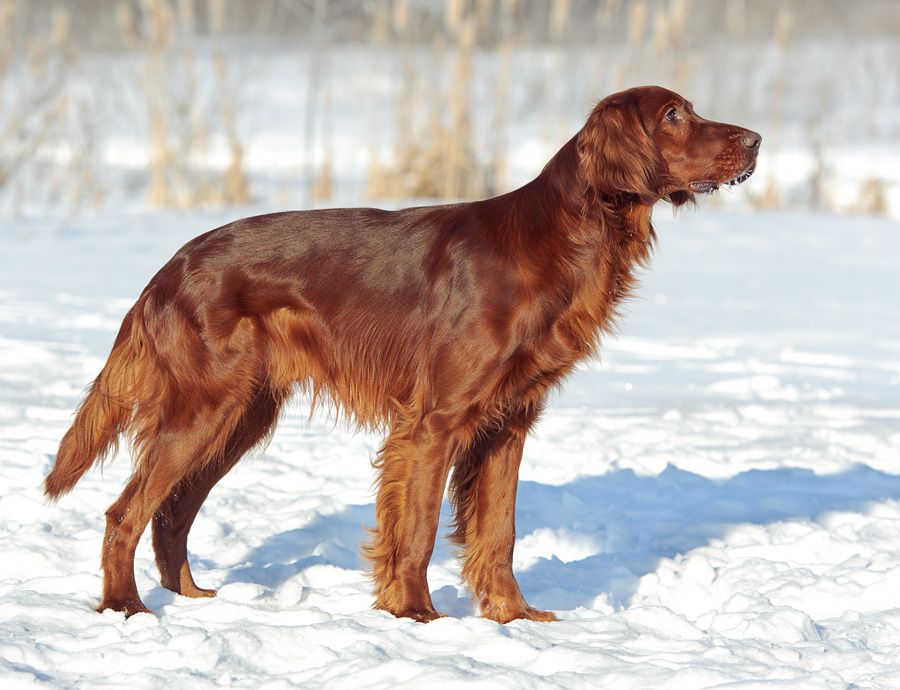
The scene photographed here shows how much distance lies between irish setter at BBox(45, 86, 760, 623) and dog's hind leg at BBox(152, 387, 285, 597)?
14 cm

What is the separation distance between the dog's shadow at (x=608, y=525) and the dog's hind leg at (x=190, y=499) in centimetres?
18

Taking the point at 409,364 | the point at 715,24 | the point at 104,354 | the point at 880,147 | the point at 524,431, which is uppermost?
the point at 715,24

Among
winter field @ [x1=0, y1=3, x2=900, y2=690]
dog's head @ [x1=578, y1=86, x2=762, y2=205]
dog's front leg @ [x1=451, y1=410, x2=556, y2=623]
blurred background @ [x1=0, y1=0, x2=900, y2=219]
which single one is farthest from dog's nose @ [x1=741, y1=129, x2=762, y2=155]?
blurred background @ [x1=0, y1=0, x2=900, y2=219]

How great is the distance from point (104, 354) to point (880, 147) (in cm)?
1324

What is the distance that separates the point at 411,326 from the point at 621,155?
27.2 inches

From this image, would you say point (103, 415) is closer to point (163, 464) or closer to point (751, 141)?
point (163, 464)

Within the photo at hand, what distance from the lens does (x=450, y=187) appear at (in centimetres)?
918

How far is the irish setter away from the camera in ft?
8.09

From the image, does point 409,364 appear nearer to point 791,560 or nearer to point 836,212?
point 791,560

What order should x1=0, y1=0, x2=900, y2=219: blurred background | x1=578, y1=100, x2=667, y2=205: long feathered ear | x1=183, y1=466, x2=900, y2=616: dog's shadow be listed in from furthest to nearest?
x1=0, y1=0, x2=900, y2=219: blurred background → x1=183, y1=466, x2=900, y2=616: dog's shadow → x1=578, y1=100, x2=667, y2=205: long feathered ear

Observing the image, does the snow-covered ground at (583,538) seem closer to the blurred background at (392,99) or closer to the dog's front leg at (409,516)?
the dog's front leg at (409,516)

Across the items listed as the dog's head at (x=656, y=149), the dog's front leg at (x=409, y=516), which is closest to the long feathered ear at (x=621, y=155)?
the dog's head at (x=656, y=149)

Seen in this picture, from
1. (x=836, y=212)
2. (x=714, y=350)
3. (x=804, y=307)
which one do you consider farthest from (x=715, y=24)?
(x=714, y=350)

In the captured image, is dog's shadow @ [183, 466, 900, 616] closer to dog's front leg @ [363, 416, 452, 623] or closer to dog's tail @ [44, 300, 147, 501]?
dog's front leg @ [363, 416, 452, 623]
